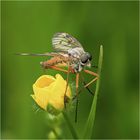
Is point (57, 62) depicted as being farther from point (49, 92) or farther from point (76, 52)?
point (49, 92)

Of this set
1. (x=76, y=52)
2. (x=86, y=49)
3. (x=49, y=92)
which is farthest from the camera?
(x=86, y=49)

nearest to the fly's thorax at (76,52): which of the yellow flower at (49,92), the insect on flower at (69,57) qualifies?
the insect on flower at (69,57)

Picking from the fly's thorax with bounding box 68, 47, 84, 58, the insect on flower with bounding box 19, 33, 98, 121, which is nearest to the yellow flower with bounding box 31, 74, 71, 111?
the insect on flower with bounding box 19, 33, 98, 121

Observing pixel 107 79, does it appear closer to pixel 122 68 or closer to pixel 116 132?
pixel 122 68

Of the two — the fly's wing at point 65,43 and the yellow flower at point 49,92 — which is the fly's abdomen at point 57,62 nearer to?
the fly's wing at point 65,43

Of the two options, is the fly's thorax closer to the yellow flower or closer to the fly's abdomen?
the fly's abdomen

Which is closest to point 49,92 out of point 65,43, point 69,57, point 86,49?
point 69,57

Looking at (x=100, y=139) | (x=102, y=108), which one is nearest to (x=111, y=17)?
(x=102, y=108)
